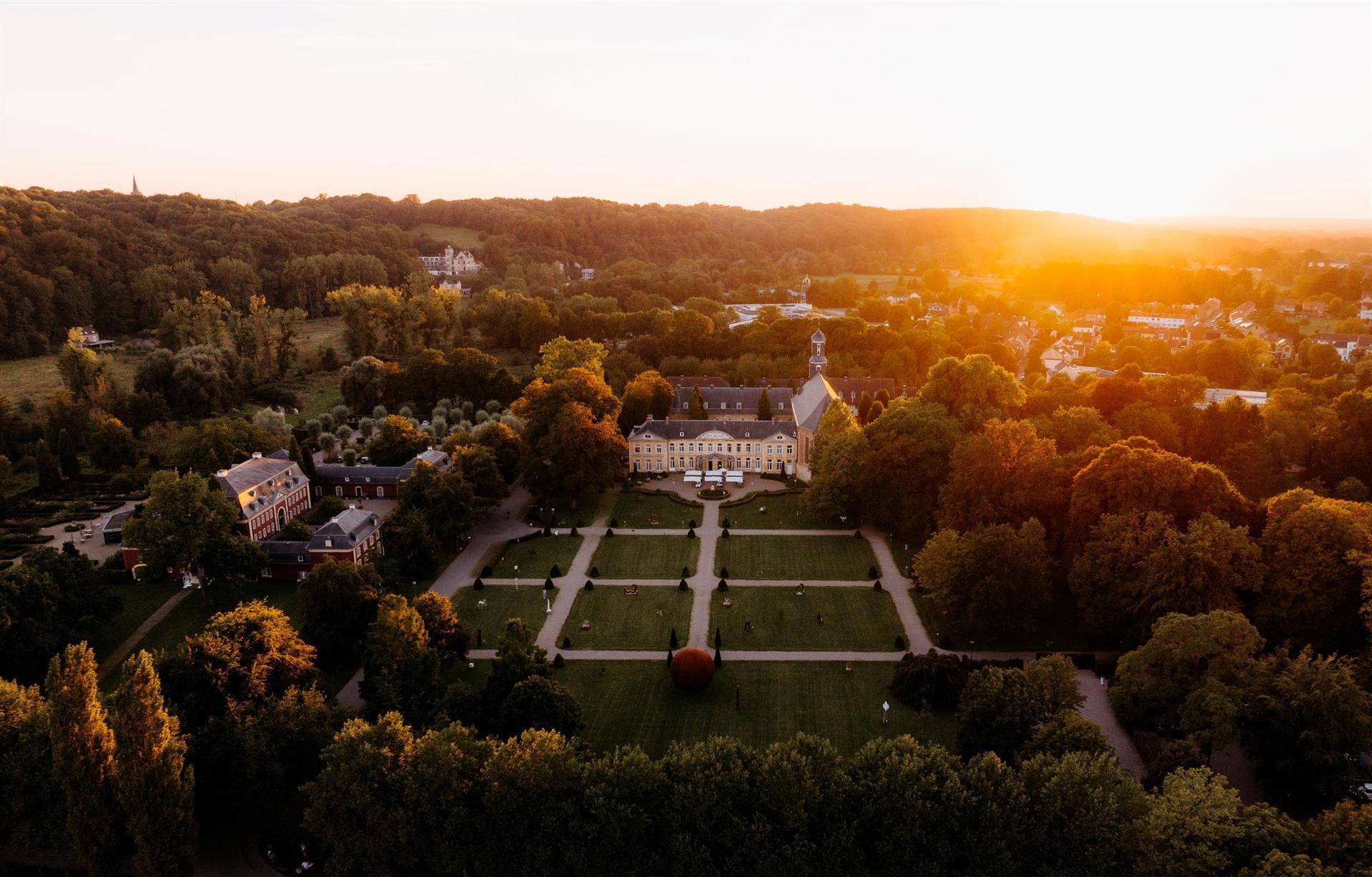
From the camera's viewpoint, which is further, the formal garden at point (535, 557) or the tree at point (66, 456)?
the tree at point (66, 456)

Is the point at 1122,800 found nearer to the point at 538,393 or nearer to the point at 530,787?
the point at 530,787

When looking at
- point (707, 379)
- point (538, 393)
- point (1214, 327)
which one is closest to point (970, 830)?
point (538, 393)

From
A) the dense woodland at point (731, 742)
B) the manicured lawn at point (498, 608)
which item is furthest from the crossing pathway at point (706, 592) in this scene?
the dense woodland at point (731, 742)

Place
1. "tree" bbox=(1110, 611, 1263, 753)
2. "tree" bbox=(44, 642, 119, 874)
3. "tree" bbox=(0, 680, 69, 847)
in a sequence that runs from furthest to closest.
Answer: "tree" bbox=(1110, 611, 1263, 753), "tree" bbox=(0, 680, 69, 847), "tree" bbox=(44, 642, 119, 874)

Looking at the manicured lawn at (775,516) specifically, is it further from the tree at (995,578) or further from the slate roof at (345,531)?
the slate roof at (345,531)

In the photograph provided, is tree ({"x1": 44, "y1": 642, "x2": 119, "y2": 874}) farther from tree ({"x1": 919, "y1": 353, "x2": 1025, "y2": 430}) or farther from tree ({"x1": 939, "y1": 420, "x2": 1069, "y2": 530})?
tree ({"x1": 919, "y1": 353, "x2": 1025, "y2": 430})

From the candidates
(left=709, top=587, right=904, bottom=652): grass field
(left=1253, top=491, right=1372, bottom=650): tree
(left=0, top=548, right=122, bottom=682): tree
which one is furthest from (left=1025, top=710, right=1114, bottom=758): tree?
(left=0, top=548, right=122, bottom=682): tree
